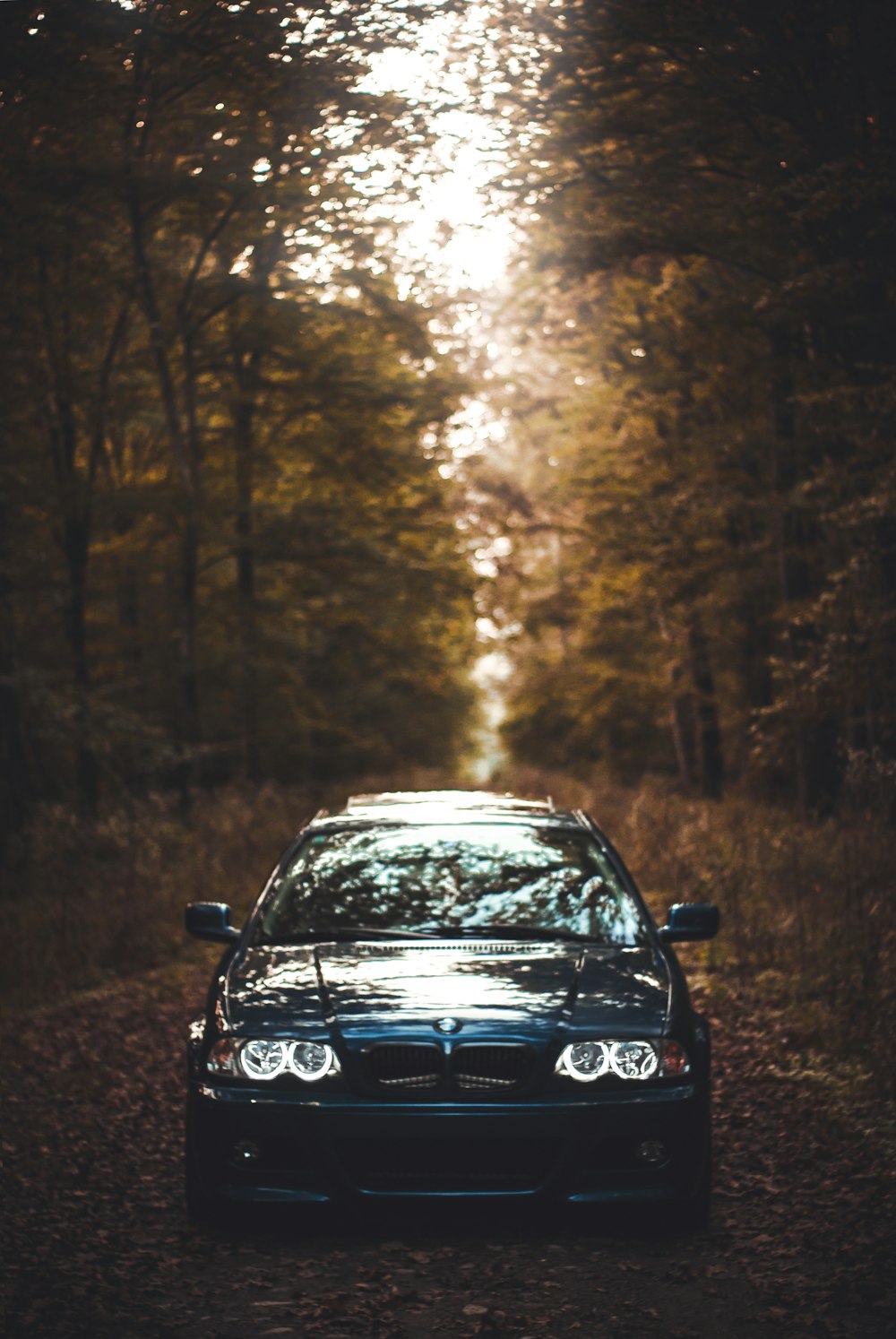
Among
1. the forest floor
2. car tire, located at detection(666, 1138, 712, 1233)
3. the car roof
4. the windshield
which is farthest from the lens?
the car roof

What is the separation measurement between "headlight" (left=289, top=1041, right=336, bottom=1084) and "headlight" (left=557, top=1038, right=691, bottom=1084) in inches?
32.2

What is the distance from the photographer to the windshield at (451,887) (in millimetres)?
6199

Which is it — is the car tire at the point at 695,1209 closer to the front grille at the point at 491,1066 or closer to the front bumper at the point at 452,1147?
the front bumper at the point at 452,1147

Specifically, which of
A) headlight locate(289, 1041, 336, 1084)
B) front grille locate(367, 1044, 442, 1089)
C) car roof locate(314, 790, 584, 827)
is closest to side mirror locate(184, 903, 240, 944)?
car roof locate(314, 790, 584, 827)

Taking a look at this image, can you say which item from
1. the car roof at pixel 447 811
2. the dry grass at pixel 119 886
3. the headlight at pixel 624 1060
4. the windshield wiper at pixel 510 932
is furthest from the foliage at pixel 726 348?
the headlight at pixel 624 1060

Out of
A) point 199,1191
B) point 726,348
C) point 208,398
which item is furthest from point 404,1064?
point 208,398

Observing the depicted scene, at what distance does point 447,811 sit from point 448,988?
175 centimetres

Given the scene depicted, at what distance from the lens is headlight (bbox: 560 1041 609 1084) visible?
199 inches

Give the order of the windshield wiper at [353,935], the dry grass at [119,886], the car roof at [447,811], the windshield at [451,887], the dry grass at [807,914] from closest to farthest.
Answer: the windshield wiper at [353,935]
the windshield at [451,887]
the car roof at [447,811]
the dry grass at [807,914]
the dry grass at [119,886]

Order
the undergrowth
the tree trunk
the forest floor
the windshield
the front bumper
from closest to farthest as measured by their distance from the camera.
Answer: the forest floor
the front bumper
the windshield
the undergrowth
the tree trunk

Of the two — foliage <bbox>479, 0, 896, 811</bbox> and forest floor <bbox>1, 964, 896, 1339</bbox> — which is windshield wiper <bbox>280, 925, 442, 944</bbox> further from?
foliage <bbox>479, 0, 896, 811</bbox>

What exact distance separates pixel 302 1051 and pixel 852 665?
31.4 feet

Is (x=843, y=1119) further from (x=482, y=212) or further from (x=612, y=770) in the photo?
(x=612, y=770)

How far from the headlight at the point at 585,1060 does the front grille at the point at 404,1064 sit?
0.46 metres
